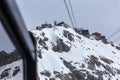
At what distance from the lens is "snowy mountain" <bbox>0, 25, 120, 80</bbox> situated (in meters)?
127

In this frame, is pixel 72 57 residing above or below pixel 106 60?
above

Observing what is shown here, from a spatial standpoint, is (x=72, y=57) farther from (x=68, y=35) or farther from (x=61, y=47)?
(x=68, y=35)

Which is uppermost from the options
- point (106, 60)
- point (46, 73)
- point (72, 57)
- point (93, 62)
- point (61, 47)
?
point (61, 47)

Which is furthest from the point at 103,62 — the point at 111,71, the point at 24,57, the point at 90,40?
the point at 24,57

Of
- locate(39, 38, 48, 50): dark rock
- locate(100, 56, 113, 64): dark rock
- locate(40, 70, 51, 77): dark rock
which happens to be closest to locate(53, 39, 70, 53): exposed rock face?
locate(39, 38, 48, 50): dark rock

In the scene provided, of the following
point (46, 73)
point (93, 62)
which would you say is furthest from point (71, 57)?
point (46, 73)

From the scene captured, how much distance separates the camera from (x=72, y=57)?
465 ft

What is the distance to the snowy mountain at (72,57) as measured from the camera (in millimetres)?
126875

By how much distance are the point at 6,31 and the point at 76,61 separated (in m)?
138

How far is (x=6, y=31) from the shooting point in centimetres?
249

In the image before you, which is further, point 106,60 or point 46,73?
point 106,60

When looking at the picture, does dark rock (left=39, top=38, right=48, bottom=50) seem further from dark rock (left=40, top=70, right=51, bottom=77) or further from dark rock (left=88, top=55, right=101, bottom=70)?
dark rock (left=88, top=55, right=101, bottom=70)

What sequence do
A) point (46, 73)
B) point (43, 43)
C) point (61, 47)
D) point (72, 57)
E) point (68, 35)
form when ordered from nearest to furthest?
point (46, 73), point (43, 43), point (72, 57), point (61, 47), point (68, 35)

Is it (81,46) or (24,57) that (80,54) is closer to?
(81,46)
